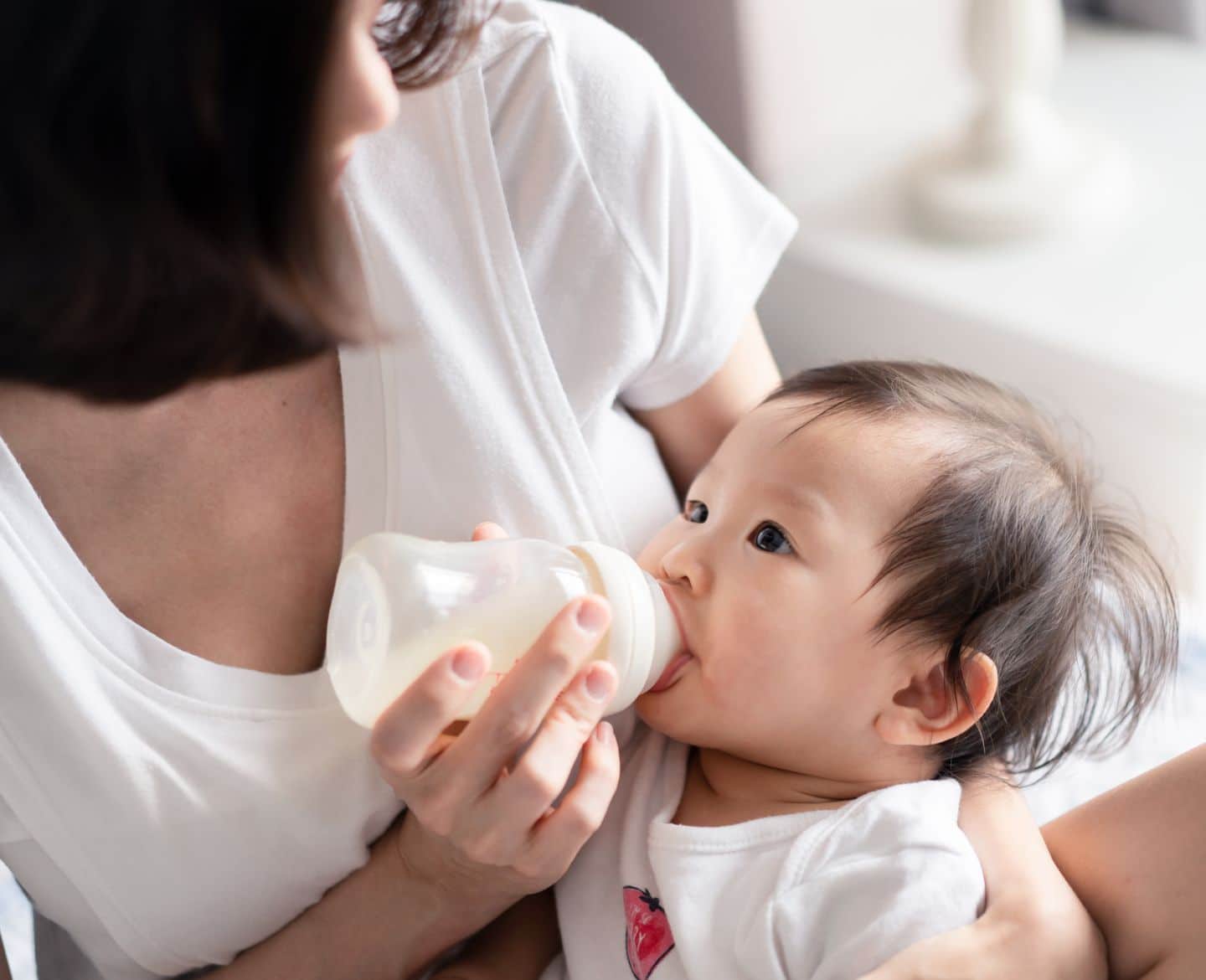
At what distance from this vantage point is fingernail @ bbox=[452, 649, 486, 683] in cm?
72

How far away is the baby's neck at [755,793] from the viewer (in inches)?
37.5

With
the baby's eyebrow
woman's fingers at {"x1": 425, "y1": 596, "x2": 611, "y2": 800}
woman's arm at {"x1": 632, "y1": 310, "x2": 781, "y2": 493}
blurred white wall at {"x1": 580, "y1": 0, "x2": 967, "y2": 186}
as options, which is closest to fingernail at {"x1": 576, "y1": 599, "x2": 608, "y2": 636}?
woman's fingers at {"x1": 425, "y1": 596, "x2": 611, "y2": 800}

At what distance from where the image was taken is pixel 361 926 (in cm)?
96

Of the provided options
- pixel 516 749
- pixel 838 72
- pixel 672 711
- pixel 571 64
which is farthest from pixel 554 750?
pixel 838 72

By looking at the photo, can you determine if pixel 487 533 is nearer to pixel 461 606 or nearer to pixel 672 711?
pixel 461 606

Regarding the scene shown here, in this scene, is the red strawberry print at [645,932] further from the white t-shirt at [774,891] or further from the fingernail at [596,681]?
the fingernail at [596,681]

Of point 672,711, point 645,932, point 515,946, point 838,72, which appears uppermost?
point 838,72

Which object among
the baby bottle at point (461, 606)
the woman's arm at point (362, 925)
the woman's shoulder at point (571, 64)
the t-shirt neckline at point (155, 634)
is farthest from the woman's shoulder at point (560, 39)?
the woman's arm at point (362, 925)

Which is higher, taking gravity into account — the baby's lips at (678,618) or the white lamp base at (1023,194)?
the white lamp base at (1023,194)

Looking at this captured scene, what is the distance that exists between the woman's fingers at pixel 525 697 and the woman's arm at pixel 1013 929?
0.27m

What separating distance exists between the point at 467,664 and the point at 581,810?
158 mm

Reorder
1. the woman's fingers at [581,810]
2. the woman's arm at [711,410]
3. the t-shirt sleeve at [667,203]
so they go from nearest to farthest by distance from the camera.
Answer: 1. the woman's fingers at [581,810]
2. the t-shirt sleeve at [667,203]
3. the woman's arm at [711,410]

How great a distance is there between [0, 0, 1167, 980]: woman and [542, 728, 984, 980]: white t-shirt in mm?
46

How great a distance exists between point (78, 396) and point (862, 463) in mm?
542
